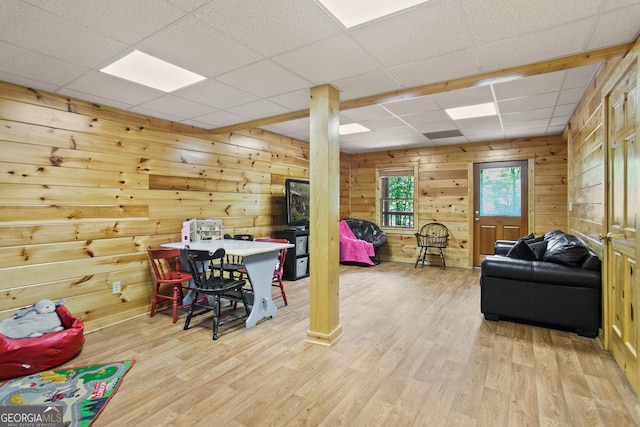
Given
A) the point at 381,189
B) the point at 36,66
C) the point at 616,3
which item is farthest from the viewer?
the point at 381,189

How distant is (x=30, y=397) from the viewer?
221 cm

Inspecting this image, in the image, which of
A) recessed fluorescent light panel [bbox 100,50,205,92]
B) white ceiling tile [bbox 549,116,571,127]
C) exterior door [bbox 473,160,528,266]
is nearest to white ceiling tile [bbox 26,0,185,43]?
recessed fluorescent light panel [bbox 100,50,205,92]

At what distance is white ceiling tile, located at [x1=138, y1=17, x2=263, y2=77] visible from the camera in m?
2.13

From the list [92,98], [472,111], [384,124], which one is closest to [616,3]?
[472,111]

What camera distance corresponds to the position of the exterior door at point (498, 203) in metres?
6.14

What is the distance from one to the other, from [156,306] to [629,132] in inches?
186

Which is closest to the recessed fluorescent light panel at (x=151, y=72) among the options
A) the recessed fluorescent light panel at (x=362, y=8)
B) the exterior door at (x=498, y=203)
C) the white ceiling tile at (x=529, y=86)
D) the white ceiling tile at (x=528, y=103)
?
the recessed fluorescent light panel at (x=362, y=8)

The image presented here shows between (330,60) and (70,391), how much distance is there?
3000 millimetres

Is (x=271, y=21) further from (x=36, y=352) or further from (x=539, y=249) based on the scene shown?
(x=539, y=249)

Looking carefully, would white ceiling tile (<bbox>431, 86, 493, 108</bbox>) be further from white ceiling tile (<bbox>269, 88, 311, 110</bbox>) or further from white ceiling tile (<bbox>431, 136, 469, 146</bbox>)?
white ceiling tile (<bbox>431, 136, 469, 146</bbox>)

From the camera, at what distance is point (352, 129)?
530cm

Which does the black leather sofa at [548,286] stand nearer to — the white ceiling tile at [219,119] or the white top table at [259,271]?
the white top table at [259,271]

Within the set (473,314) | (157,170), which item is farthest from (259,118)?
(473,314)

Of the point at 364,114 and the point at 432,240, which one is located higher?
the point at 364,114
